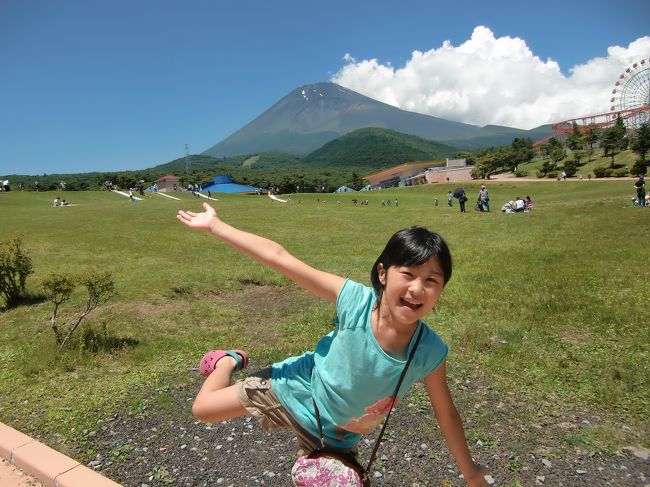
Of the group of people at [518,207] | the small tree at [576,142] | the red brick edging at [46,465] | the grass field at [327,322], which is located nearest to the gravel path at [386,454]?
the grass field at [327,322]

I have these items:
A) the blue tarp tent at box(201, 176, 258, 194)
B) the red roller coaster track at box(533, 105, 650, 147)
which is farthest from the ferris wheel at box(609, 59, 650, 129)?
the blue tarp tent at box(201, 176, 258, 194)

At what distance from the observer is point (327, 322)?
886 cm

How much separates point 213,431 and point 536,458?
3408mm

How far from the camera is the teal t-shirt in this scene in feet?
7.27

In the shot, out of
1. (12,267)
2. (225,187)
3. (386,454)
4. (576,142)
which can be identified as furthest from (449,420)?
(576,142)

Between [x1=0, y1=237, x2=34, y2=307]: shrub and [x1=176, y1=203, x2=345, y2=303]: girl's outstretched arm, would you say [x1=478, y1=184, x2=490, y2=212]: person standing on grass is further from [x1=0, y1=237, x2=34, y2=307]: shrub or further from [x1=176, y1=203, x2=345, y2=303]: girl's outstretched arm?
[x1=176, y1=203, x2=345, y2=303]: girl's outstretched arm

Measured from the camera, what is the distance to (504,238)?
18.3 m

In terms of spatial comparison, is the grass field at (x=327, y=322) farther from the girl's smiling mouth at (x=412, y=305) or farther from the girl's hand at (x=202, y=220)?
the girl's smiling mouth at (x=412, y=305)

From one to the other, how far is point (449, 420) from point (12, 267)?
10615 mm

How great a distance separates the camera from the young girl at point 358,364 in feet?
7.16

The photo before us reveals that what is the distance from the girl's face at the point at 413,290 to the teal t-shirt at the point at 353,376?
0.56 ft

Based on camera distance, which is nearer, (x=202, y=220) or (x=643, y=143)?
(x=202, y=220)

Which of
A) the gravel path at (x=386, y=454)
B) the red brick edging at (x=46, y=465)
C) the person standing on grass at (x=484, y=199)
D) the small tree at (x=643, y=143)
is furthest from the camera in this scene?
the small tree at (x=643, y=143)

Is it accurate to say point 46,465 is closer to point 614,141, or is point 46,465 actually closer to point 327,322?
point 327,322
